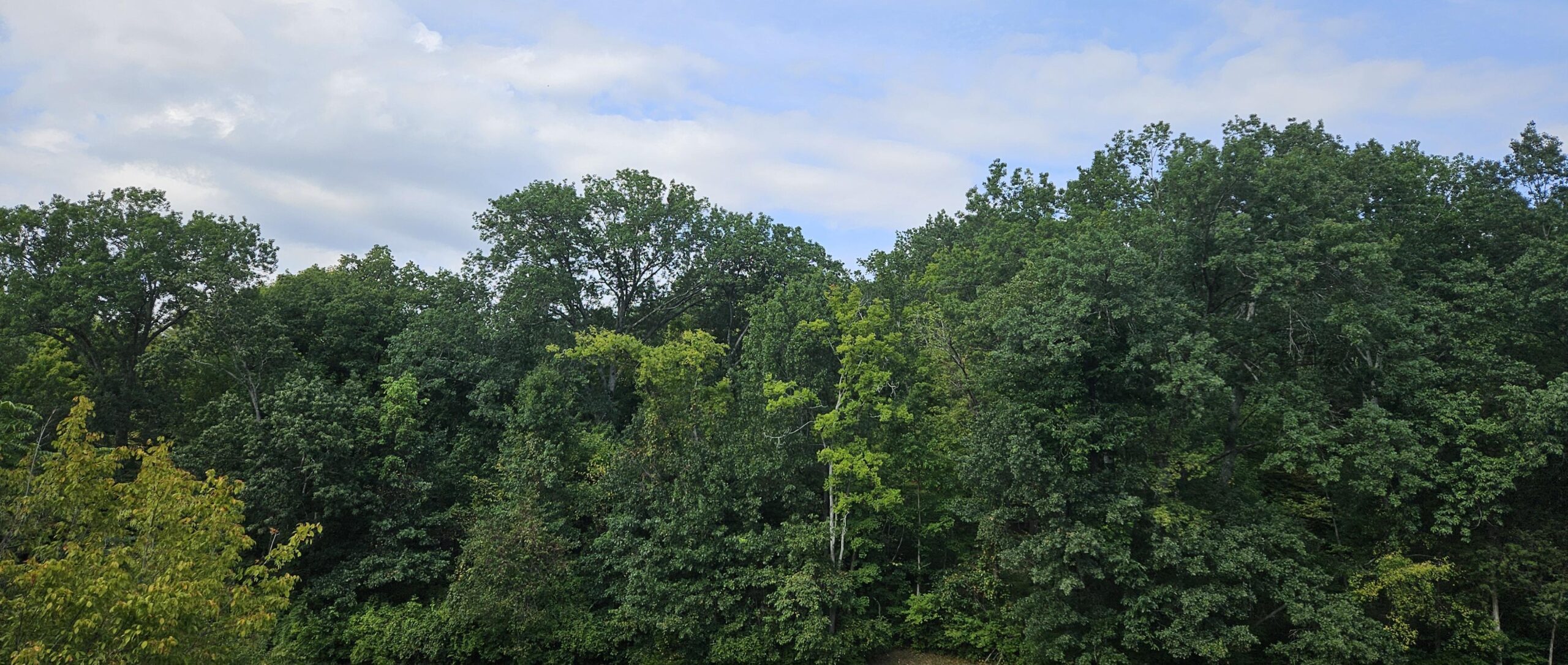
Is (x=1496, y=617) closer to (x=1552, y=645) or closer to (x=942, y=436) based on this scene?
(x=1552, y=645)

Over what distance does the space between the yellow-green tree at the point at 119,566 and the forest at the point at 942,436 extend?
0.18m

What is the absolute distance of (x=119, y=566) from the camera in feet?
31.2

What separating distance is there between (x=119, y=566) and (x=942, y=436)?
17.5 meters

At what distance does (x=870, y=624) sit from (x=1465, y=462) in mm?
13469

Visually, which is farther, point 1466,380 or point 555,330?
point 555,330

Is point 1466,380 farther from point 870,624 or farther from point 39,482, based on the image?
point 39,482

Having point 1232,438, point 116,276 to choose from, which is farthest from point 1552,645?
point 116,276

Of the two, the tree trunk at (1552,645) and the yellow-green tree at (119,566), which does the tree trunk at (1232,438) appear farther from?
the yellow-green tree at (119,566)

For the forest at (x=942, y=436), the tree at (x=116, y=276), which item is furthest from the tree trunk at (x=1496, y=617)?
the tree at (x=116, y=276)

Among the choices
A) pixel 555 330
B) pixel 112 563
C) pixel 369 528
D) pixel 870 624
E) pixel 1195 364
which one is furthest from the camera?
pixel 555 330

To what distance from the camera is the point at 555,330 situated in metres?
28.3

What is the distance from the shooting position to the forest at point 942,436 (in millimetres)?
16766

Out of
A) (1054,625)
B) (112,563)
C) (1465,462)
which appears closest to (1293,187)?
(1465,462)

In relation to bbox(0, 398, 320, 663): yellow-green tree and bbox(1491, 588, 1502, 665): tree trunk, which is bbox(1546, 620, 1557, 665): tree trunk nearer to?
bbox(1491, 588, 1502, 665): tree trunk
